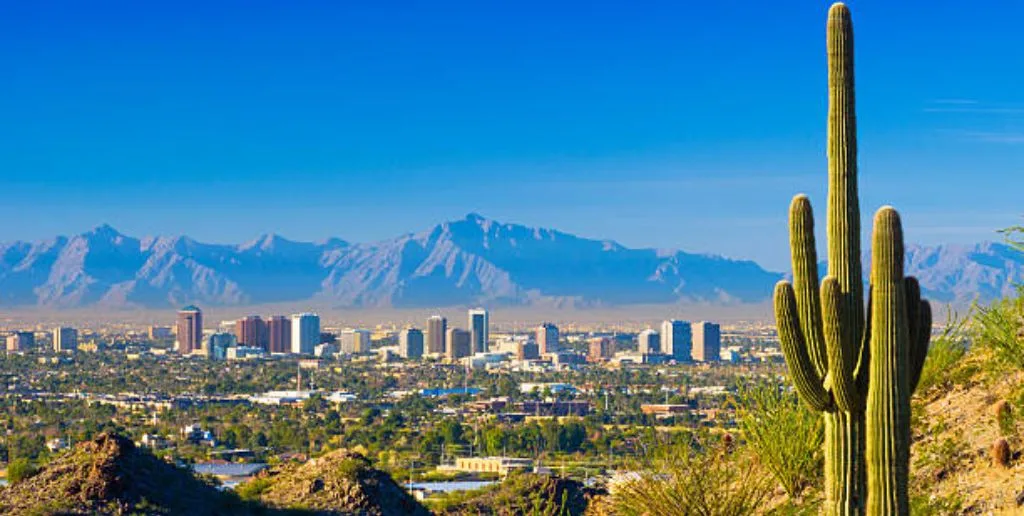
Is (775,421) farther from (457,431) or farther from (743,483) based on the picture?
(457,431)

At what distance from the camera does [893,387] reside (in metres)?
9.71

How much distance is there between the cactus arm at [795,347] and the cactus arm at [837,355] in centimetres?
13

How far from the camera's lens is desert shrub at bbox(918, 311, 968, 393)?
1516 centimetres

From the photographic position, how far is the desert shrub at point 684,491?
1276 centimetres

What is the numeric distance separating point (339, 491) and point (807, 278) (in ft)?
42.1

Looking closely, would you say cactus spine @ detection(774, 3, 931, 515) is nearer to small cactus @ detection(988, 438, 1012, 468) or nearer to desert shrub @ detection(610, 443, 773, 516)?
desert shrub @ detection(610, 443, 773, 516)

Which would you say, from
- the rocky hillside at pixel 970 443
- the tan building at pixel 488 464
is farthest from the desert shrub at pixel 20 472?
the tan building at pixel 488 464

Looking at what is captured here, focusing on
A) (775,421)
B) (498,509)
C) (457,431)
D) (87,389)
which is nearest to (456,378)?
(87,389)

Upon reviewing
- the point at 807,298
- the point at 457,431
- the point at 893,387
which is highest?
the point at 807,298

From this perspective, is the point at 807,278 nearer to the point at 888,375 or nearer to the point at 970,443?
the point at 888,375

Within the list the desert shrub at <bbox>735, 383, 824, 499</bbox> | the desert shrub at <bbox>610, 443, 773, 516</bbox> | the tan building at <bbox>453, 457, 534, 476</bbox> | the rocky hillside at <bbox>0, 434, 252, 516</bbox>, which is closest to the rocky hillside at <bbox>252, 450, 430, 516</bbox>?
the rocky hillside at <bbox>0, 434, 252, 516</bbox>

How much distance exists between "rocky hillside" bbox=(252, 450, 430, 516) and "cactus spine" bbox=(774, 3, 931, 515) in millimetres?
11982

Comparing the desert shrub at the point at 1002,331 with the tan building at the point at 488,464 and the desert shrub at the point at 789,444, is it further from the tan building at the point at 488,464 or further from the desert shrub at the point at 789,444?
the tan building at the point at 488,464

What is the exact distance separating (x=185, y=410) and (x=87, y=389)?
30626mm
